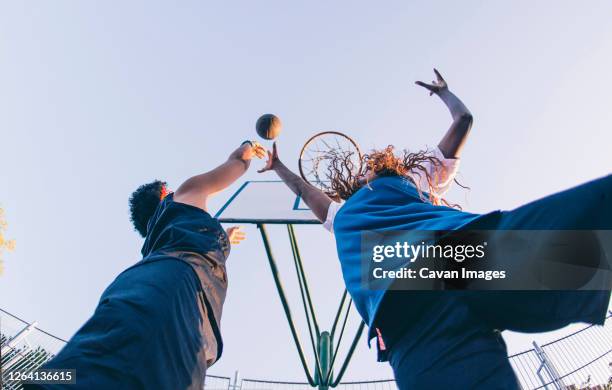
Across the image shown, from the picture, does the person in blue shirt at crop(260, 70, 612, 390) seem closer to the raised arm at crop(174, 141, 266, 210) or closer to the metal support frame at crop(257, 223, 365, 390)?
the raised arm at crop(174, 141, 266, 210)

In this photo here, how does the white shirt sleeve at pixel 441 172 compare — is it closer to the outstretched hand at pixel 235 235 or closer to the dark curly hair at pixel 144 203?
the dark curly hair at pixel 144 203

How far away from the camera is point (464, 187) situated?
328 centimetres

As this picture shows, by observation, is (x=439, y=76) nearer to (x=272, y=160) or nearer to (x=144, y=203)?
(x=272, y=160)

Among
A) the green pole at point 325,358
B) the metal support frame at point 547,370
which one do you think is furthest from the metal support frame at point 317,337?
the metal support frame at point 547,370

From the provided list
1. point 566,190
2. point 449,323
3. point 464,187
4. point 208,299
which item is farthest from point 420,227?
point 464,187

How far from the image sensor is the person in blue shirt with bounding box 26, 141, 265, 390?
1.59 m

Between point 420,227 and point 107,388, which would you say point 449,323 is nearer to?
point 420,227

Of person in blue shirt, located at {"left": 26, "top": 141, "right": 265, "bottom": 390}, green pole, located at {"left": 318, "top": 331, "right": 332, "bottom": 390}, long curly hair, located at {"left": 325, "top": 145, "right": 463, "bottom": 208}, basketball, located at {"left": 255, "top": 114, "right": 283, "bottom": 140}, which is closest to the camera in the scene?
person in blue shirt, located at {"left": 26, "top": 141, "right": 265, "bottom": 390}

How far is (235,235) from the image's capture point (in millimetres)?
4785

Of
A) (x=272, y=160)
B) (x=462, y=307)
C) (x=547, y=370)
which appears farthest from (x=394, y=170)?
(x=547, y=370)

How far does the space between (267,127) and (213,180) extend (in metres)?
2.68

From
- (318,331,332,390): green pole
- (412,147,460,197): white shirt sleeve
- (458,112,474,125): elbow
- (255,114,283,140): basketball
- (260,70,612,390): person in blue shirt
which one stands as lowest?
(260,70,612,390): person in blue shirt

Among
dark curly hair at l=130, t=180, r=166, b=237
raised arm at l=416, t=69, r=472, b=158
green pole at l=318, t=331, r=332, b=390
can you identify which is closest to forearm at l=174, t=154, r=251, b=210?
dark curly hair at l=130, t=180, r=166, b=237

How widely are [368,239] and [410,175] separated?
2.64ft
